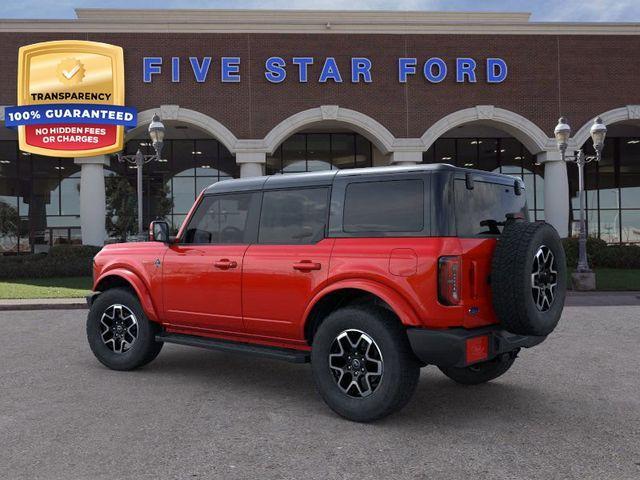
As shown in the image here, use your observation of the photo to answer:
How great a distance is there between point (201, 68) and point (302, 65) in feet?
13.7

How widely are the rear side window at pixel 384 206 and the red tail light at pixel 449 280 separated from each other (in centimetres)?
38

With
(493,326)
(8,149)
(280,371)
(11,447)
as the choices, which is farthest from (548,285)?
(8,149)

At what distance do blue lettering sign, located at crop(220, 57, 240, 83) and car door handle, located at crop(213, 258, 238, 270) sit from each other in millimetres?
18847

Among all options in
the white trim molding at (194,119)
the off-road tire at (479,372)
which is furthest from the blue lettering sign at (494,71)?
the off-road tire at (479,372)

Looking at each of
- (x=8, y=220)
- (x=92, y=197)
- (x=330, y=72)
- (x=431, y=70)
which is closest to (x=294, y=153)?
(x=330, y=72)

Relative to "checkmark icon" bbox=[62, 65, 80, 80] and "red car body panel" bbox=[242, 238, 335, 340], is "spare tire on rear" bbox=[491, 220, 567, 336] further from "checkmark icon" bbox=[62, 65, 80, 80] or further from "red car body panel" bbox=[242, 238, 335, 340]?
"checkmark icon" bbox=[62, 65, 80, 80]

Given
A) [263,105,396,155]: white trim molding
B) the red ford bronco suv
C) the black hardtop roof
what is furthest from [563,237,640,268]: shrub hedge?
the black hardtop roof

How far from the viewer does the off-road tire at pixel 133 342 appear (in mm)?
6250

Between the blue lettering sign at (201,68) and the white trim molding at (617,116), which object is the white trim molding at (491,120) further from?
the blue lettering sign at (201,68)

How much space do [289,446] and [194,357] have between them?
11.5 feet

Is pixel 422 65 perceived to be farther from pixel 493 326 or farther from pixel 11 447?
pixel 11 447

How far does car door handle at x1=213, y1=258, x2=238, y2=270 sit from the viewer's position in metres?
5.41

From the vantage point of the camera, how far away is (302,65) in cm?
2308

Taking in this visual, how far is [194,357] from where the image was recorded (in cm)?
724
